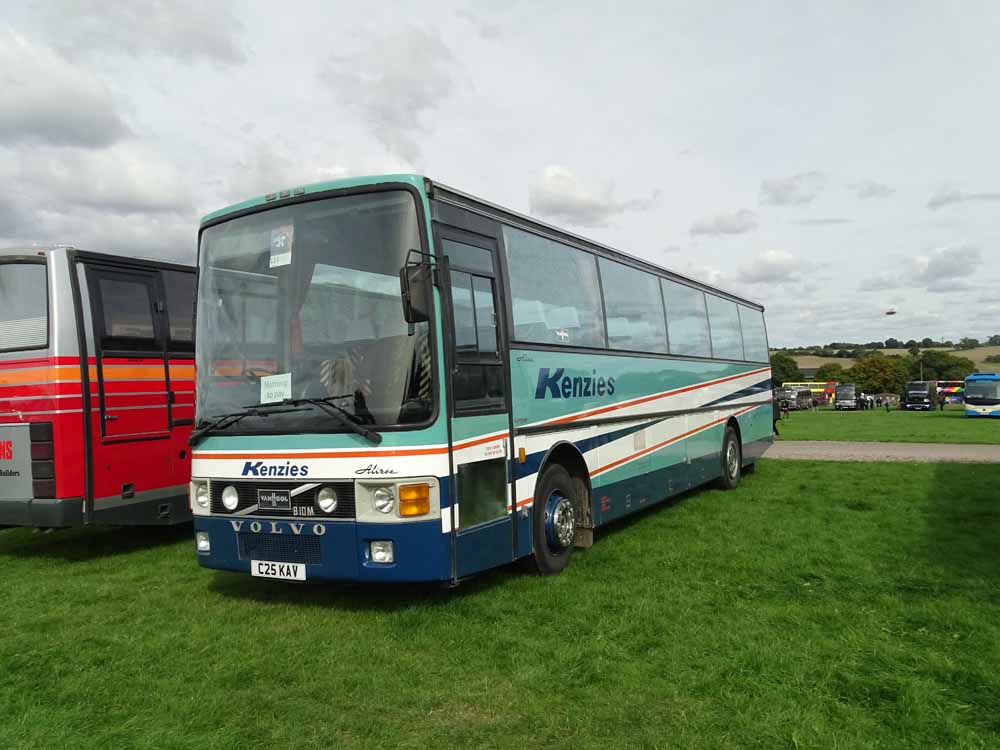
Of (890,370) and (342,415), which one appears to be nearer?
(342,415)

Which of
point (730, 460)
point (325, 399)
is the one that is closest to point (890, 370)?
point (730, 460)

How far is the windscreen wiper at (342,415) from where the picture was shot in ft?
20.0

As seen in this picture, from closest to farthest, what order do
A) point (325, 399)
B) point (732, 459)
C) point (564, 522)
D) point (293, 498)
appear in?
point (325, 399), point (293, 498), point (564, 522), point (732, 459)

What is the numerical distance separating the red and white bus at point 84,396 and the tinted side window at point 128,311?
0.04 feet

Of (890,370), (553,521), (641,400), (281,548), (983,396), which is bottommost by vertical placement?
(983,396)

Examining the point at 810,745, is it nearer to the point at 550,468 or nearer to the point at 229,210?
the point at 550,468

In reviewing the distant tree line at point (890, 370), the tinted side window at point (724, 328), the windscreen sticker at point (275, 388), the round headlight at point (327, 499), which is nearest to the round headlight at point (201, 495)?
the windscreen sticker at point (275, 388)

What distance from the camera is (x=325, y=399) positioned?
6.31 m

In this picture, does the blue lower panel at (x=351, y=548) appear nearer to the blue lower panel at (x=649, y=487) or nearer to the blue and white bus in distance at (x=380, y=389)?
the blue and white bus in distance at (x=380, y=389)

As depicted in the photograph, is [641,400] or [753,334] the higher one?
[753,334]

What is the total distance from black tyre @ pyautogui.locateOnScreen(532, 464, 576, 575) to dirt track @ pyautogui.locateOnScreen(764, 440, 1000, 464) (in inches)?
514

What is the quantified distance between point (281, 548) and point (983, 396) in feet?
163

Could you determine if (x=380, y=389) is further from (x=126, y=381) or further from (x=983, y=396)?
(x=983, y=396)

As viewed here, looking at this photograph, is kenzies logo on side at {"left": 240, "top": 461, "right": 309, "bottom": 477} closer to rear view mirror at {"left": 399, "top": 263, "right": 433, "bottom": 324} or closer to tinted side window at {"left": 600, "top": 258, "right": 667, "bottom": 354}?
rear view mirror at {"left": 399, "top": 263, "right": 433, "bottom": 324}
